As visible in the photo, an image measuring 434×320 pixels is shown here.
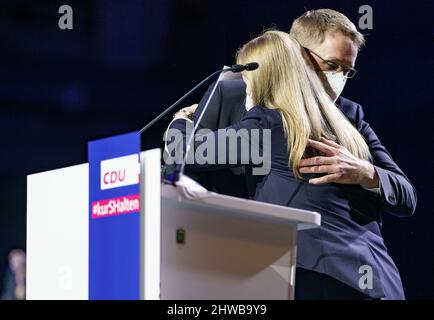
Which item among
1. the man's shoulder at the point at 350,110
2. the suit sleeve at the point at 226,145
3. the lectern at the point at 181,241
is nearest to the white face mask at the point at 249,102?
the suit sleeve at the point at 226,145

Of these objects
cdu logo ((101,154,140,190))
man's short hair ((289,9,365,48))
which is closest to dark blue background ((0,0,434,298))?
man's short hair ((289,9,365,48))

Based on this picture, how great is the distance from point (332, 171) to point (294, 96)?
0.26 metres

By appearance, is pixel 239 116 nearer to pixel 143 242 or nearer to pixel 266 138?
pixel 266 138

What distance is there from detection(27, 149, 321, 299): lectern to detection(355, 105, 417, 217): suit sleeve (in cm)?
66

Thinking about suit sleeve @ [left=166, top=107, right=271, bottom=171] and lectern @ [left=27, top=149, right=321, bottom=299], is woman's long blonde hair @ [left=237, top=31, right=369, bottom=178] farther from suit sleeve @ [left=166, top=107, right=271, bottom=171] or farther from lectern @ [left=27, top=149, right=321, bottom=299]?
lectern @ [left=27, top=149, right=321, bottom=299]

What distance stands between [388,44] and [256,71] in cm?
118

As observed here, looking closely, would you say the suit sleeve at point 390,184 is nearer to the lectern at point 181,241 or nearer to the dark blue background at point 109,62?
the lectern at point 181,241

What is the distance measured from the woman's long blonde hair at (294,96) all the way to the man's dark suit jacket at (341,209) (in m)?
0.06

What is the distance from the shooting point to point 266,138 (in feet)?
8.41

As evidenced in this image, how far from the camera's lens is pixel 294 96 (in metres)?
Answer: 2.60

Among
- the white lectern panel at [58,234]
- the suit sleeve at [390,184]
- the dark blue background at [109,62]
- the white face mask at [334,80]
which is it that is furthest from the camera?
the dark blue background at [109,62]

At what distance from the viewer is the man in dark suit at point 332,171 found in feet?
8.15

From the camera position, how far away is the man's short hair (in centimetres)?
310

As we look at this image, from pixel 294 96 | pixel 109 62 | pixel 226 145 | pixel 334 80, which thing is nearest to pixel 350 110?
pixel 334 80
